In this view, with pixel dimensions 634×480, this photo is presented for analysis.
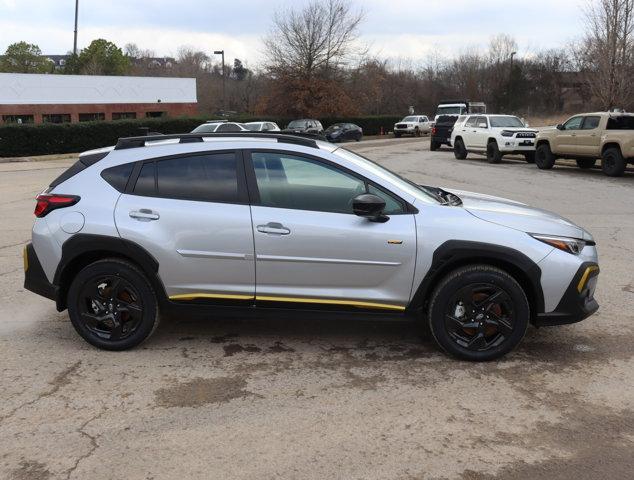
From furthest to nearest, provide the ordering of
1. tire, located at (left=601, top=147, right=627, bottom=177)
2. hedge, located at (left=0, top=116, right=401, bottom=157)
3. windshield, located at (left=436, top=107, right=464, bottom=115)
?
windshield, located at (left=436, top=107, right=464, bottom=115) → hedge, located at (left=0, top=116, right=401, bottom=157) → tire, located at (left=601, top=147, right=627, bottom=177)

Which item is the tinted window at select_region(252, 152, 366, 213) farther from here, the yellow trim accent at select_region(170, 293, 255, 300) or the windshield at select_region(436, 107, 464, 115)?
the windshield at select_region(436, 107, 464, 115)

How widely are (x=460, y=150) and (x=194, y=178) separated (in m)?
21.5

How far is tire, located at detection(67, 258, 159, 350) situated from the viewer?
443 centimetres

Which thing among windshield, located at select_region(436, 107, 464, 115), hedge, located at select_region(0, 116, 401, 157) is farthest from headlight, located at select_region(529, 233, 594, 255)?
windshield, located at select_region(436, 107, 464, 115)

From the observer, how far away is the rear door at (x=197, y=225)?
4.34 meters

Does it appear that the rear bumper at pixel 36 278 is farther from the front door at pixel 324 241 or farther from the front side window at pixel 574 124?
the front side window at pixel 574 124

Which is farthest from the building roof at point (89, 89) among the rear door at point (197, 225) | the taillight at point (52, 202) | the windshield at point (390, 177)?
the windshield at point (390, 177)

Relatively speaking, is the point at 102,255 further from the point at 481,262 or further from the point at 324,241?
the point at 481,262

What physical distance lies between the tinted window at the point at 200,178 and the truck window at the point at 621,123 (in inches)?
A: 605

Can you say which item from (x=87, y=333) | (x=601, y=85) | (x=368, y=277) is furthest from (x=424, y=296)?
(x=601, y=85)

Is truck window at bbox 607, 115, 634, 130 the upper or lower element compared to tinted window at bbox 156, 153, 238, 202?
upper

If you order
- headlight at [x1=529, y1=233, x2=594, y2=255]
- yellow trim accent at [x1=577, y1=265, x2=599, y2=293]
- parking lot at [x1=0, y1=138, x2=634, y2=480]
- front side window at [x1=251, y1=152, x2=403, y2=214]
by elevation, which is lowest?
parking lot at [x1=0, y1=138, x2=634, y2=480]

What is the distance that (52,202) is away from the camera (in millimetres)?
4559

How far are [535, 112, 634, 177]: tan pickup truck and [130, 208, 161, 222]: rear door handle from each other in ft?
50.8
